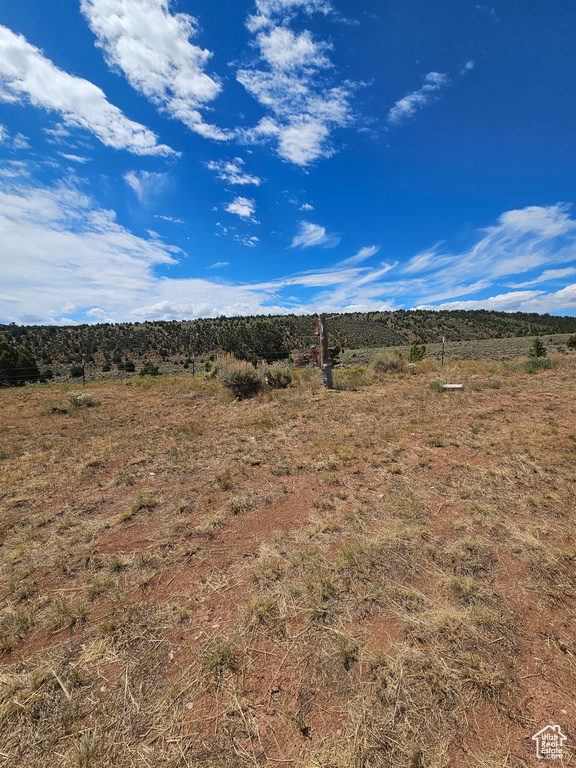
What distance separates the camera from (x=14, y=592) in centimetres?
264

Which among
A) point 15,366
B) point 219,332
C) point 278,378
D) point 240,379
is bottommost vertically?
point 278,378

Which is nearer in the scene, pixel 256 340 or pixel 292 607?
pixel 292 607

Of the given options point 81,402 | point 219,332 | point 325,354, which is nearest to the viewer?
point 81,402

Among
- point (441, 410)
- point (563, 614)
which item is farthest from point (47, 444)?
point (441, 410)

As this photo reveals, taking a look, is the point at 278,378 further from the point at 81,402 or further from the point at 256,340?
the point at 256,340

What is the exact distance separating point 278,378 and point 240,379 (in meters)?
2.00

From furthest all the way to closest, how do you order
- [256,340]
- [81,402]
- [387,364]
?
[256,340], [387,364], [81,402]

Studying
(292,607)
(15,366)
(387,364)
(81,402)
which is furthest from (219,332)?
(292,607)

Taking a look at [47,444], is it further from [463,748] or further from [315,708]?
[463,748]

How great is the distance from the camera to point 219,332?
57938 millimetres

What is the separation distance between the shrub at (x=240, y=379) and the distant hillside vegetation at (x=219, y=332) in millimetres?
29258

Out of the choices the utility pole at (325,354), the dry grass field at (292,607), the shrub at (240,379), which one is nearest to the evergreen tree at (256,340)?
the utility pole at (325,354)

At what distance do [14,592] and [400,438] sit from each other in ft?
19.3

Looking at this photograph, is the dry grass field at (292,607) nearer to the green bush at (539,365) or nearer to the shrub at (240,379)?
the shrub at (240,379)
